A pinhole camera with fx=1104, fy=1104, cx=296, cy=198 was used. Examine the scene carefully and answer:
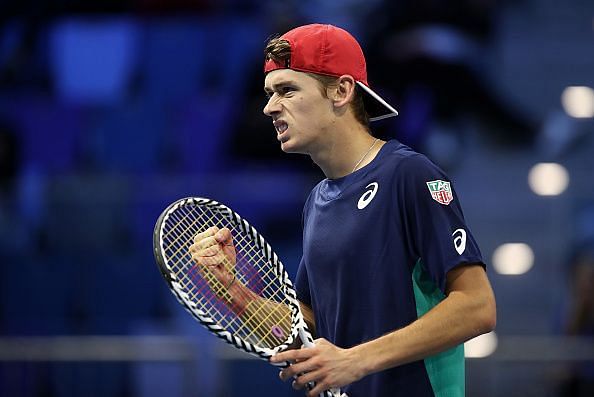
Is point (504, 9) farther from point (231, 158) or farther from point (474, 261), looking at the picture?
point (474, 261)

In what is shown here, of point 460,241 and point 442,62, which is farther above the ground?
point 442,62

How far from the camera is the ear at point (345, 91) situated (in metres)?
3.35

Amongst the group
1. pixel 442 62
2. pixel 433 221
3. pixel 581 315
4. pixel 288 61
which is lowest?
pixel 581 315

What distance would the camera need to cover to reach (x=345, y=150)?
3.36m

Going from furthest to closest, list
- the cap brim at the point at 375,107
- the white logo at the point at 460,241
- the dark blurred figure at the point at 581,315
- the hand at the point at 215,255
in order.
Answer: the dark blurred figure at the point at 581,315 → the cap brim at the point at 375,107 → the hand at the point at 215,255 → the white logo at the point at 460,241

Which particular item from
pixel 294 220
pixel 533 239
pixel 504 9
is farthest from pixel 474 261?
pixel 504 9

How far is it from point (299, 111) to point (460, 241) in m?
0.64

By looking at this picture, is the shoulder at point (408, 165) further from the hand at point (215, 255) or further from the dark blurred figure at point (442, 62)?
the dark blurred figure at point (442, 62)

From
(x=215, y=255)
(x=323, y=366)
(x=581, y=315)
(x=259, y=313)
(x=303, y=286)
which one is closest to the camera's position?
(x=323, y=366)

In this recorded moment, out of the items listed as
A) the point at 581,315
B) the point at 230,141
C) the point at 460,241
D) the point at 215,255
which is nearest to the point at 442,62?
the point at 230,141

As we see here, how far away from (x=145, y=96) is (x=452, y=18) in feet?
8.65

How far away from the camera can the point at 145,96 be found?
918cm

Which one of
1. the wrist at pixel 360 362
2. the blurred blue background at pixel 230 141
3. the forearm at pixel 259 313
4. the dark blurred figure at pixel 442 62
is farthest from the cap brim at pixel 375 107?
the dark blurred figure at pixel 442 62

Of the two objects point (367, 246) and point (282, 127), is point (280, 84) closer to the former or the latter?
point (282, 127)
